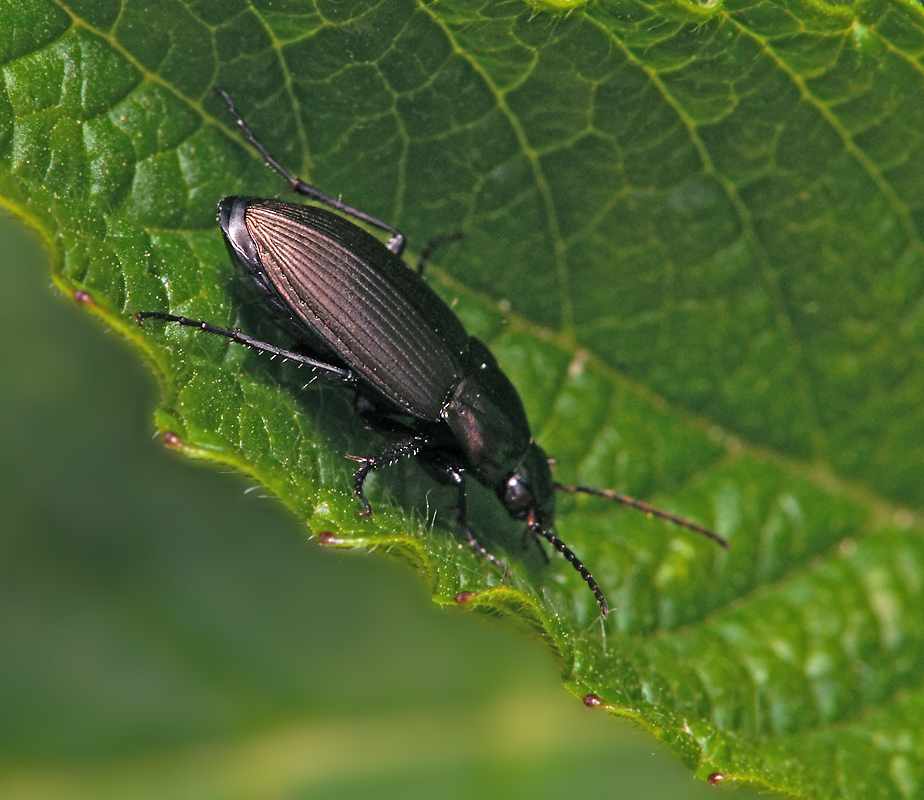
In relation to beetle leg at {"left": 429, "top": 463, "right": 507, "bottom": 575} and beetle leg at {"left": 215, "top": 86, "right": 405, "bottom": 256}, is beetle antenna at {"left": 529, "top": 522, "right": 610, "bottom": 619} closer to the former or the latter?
beetle leg at {"left": 429, "top": 463, "right": 507, "bottom": 575}

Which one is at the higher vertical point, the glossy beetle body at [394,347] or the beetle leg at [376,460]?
the glossy beetle body at [394,347]

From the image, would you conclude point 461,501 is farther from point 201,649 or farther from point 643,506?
point 201,649

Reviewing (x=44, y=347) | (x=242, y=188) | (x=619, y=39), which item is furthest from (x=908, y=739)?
(x=44, y=347)

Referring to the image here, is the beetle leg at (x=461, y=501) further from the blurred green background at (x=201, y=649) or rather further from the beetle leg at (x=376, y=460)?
the blurred green background at (x=201, y=649)

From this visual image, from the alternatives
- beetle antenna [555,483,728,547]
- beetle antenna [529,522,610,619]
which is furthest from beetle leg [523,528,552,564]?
beetle antenna [555,483,728,547]

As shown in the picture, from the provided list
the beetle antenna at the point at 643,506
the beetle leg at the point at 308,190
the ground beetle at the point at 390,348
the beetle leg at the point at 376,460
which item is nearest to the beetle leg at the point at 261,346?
the ground beetle at the point at 390,348

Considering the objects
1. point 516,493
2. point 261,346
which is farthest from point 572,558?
point 261,346
